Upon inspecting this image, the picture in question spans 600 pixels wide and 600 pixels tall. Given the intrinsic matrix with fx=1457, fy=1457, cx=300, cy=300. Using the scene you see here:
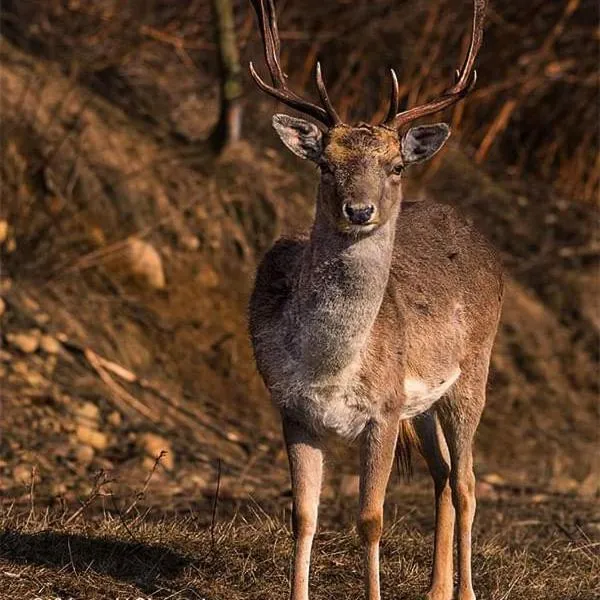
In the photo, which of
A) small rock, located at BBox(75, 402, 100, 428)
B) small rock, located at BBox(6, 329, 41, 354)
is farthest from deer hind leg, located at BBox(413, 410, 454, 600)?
small rock, located at BBox(6, 329, 41, 354)

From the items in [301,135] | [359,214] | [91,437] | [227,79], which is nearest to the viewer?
[359,214]

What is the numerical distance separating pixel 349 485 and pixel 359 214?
4284 millimetres

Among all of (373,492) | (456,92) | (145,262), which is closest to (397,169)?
(456,92)

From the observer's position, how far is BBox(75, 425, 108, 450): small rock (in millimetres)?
10383

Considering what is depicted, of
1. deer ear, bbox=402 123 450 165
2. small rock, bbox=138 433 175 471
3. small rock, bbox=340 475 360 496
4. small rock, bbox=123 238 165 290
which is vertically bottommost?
small rock, bbox=138 433 175 471

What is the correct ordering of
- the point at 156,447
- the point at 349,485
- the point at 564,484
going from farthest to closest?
the point at 564,484, the point at 156,447, the point at 349,485

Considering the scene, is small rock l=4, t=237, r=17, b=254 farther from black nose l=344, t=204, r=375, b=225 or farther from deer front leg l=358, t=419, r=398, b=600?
black nose l=344, t=204, r=375, b=225

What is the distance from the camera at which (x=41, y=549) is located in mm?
6652

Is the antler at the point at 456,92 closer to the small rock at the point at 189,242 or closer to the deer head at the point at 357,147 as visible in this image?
the deer head at the point at 357,147

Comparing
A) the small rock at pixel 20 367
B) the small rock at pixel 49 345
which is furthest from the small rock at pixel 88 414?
the small rock at pixel 49 345

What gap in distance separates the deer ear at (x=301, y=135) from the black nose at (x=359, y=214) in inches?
18.8

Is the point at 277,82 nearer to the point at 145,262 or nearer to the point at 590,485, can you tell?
the point at 145,262

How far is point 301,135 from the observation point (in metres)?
6.43

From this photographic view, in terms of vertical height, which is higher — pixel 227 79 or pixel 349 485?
pixel 227 79
